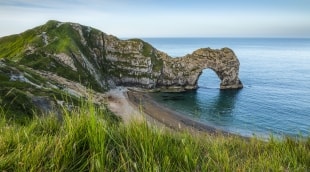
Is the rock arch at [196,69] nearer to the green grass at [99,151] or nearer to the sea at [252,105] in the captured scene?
the sea at [252,105]

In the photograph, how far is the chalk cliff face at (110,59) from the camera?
10012 cm

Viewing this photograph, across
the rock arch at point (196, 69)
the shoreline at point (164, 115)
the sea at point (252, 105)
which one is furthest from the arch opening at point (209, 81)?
the shoreline at point (164, 115)

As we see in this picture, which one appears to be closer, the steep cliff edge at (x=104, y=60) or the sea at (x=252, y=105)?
the sea at (x=252, y=105)

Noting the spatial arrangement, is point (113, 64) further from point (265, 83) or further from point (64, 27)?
point (265, 83)

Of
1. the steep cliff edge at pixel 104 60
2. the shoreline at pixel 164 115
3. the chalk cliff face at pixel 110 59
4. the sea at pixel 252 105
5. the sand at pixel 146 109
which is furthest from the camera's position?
the chalk cliff face at pixel 110 59

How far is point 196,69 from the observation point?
115625 millimetres

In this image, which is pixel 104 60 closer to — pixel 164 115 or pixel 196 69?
pixel 196 69

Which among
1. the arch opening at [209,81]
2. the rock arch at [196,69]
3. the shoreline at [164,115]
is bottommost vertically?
the shoreline at [164,115]

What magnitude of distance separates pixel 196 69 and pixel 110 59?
31963 mm

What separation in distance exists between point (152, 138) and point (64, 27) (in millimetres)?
121661

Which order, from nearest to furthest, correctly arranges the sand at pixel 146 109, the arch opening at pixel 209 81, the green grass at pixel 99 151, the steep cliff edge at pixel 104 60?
the green grass at pixel 99 151
the sand at pixel 146 109
the steep cliff edge at pixel 104 60
the arch opening at pixel 209 81

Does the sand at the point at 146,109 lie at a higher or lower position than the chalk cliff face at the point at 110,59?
lower

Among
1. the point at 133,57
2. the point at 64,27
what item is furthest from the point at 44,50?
the point at 133,57

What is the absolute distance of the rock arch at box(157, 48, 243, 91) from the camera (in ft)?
367
